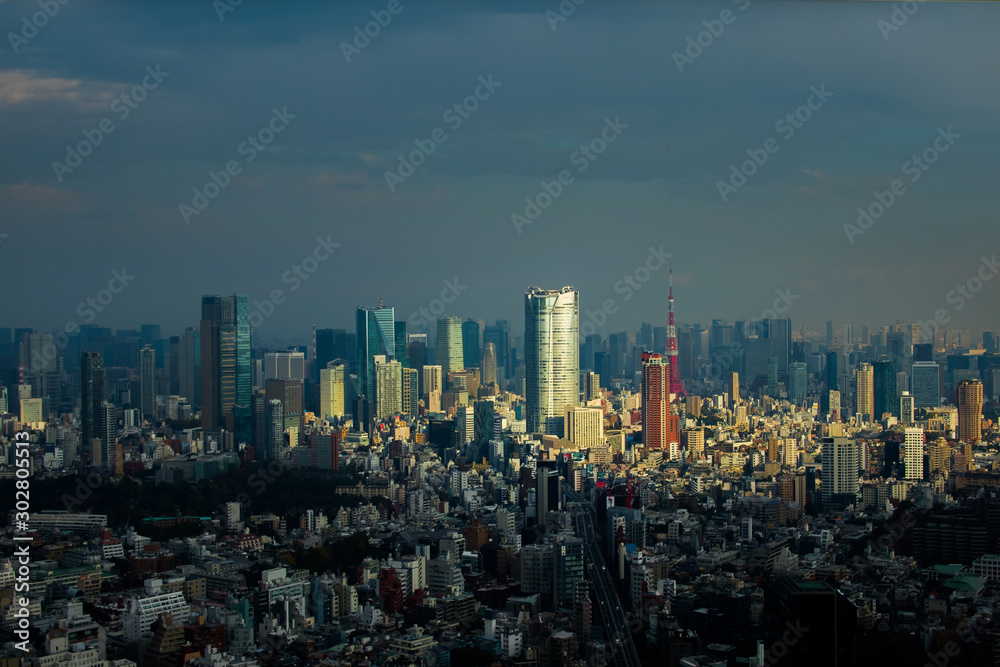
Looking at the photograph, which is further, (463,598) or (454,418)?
(454,418)

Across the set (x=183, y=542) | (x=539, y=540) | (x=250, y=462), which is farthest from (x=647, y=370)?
(x=183, y=542)

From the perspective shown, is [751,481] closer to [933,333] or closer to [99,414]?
[933,333]

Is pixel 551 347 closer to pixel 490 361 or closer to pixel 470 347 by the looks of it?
Answer: pixel 490 361

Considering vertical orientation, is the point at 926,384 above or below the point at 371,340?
below

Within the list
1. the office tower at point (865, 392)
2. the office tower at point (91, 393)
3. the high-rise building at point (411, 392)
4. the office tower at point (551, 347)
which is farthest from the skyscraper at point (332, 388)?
the office tower at point (865, 392)

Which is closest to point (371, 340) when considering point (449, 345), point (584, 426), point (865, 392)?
point (449, 345)

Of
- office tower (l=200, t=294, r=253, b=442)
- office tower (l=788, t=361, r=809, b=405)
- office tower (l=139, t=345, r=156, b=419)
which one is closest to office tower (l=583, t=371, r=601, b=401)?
office tower (l=788, t=361, r=809, b=405)

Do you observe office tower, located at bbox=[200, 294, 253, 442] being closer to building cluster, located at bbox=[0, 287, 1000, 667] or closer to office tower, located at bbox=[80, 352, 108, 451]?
building cluster, located at bbox=[0, 287, 1000, 667]
